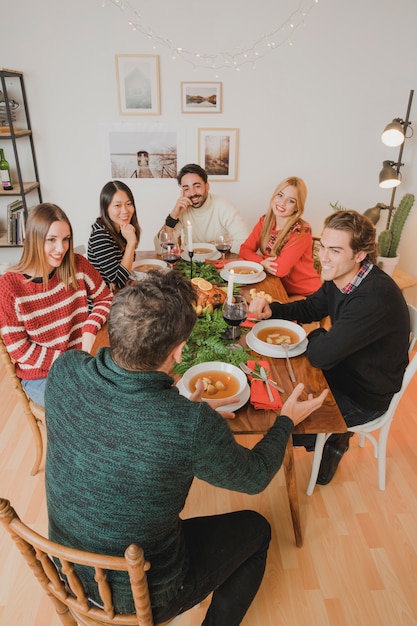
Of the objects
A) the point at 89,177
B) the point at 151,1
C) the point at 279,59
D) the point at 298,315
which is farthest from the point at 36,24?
the point at 298,315

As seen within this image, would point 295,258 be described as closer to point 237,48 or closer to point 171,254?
point 171,254

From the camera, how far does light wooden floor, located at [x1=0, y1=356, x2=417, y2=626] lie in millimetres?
1626

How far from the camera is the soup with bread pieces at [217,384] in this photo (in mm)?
1439

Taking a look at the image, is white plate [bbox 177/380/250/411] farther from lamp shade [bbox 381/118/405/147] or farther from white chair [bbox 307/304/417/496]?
lamp shade [bbox 381/118/405/147]

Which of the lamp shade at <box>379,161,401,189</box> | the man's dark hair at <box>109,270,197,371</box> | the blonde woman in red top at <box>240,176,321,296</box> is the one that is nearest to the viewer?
the man's dark hair at <box>109,270,197,371</box>

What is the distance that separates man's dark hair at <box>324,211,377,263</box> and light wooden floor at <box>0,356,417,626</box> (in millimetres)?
1156

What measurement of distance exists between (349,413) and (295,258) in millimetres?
1058

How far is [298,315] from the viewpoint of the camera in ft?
6.86

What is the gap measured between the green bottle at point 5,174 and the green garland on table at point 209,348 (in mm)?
2476

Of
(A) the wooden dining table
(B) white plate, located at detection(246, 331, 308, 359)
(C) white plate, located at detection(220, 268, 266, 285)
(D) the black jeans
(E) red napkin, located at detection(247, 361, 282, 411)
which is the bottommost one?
(D) the black jeans

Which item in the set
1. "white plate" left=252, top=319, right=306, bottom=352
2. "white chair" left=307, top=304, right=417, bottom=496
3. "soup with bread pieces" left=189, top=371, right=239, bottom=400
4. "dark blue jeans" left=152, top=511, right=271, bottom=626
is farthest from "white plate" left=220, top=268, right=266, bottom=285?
"dark blue jeans" left=152, top=511, right=271, bottom=626

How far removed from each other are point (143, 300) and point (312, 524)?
4.84 feet

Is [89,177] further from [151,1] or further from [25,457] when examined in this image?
[25,457]

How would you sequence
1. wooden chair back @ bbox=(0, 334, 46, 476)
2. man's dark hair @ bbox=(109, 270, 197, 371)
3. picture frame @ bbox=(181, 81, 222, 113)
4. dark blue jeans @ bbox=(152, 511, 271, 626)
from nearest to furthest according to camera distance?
man's dark hair @ bbox=(109, 270, 197, 371) < dark blue jeans @ bbox=(152, 511, 271, 626) < wooden chair back @ bbox=(0, 334, 46, 476) < picture frame @ bbox=(181, 81, 222, 113)
